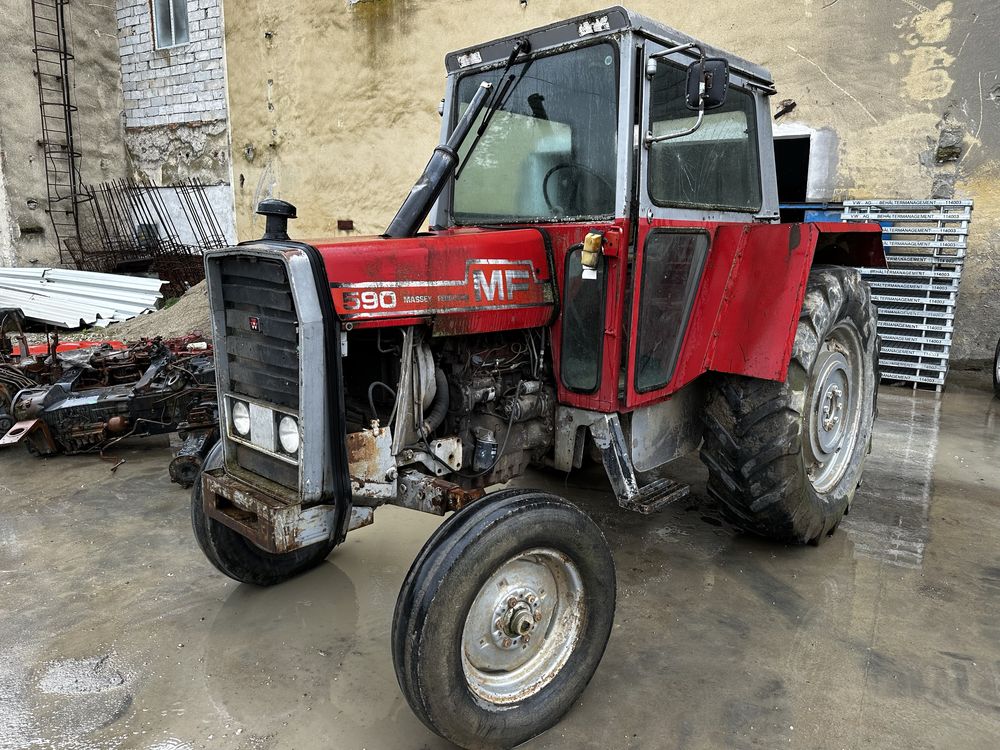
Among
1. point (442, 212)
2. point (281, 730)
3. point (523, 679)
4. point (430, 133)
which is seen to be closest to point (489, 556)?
point (523, 679)

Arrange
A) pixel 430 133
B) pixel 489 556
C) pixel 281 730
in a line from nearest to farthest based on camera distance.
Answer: pixel 489 556 < pixel 281 730 < pixel 430 133

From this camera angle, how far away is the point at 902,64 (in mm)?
6652

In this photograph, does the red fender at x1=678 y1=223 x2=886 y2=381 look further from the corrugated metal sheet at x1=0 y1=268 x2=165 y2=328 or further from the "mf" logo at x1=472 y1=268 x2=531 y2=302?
the corrugated metal sheet at x1=0 y1=268 x2=165 y2=328

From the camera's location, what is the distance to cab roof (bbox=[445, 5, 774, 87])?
8.43 feet

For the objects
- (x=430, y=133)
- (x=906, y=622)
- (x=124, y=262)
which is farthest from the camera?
(x=124, y=262)

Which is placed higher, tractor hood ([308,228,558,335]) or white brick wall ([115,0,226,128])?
white brick wall ([115,0,226,128])

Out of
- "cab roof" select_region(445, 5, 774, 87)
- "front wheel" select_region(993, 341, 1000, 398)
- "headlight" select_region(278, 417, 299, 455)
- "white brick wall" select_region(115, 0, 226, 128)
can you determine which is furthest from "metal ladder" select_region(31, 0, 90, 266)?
"front wheel" select_region(993, 341, 1000, 398)

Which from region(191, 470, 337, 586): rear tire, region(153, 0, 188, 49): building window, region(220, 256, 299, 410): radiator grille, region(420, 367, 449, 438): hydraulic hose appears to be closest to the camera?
region(220, 256, 299, 410): radiator grille

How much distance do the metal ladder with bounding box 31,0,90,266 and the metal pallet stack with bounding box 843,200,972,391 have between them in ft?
38.7

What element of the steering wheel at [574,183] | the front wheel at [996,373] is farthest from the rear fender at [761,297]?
the front wheel at [996,373]

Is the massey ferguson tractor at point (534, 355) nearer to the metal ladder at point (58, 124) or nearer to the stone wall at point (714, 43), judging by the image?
the stone wall at point (714, 43)

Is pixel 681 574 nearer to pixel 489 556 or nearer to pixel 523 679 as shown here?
pixel 523 679

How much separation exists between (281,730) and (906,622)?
2346mm

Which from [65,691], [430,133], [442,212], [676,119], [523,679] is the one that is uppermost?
[430,133]
